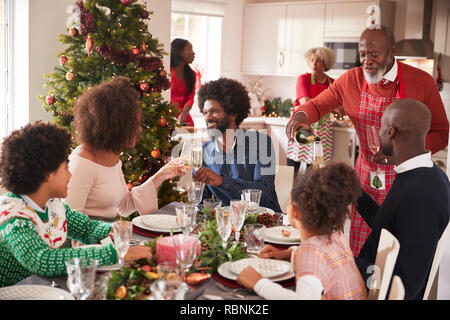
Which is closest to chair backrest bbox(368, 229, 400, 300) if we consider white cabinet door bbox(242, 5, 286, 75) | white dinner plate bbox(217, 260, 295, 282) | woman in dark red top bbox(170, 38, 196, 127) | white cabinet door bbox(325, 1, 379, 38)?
white dinner plate bbox(217, 260, 295, 282)

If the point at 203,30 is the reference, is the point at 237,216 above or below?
below

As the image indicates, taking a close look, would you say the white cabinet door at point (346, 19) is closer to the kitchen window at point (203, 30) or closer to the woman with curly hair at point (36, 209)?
the kitchen window at point (203, 30)

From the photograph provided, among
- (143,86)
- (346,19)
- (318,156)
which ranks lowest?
(318,156)

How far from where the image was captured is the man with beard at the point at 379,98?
9.41 ft

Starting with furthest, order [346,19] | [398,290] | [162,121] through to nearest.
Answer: [346,19]
[162,121]
[398,290]

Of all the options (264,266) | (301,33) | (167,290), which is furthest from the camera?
(301,33)

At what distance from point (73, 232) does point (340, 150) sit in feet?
15.0

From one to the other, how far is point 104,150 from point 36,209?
28.8 inches

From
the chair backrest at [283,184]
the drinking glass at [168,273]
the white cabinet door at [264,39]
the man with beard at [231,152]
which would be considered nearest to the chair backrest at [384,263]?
the drinking glass at [168,273]

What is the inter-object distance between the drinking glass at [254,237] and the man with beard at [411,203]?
367 millimetres

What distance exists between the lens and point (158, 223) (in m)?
2.33

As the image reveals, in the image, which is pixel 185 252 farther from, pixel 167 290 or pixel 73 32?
pixel 73 32

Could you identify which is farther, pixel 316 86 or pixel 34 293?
pixel 316 86

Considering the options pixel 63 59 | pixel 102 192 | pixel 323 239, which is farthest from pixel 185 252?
pixel 63 59
